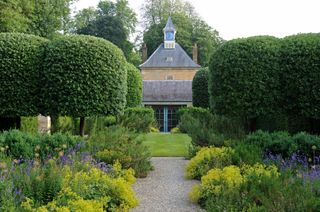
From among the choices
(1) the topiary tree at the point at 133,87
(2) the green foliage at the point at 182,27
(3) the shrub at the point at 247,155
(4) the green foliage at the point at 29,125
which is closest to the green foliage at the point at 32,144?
(3) the shrub at the point at 247,155

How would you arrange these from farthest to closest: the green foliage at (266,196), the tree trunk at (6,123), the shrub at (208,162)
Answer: the tree trunk at (6,123) → the shrub at (208,162) → the green foliage at (266,196)

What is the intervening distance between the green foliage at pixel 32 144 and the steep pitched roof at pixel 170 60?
37224 mm

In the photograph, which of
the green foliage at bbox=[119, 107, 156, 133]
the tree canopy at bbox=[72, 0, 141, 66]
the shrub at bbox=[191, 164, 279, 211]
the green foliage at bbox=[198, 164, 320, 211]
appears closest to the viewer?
the green foliage at bbox=[198, 164, 320, 211]

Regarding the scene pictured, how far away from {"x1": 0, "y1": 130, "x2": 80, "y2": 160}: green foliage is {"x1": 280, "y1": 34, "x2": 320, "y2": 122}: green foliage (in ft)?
20.8

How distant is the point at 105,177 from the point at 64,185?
1104mm

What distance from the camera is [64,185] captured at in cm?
575

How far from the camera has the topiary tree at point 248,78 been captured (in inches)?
481

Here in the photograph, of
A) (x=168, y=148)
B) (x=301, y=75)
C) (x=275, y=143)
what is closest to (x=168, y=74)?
(x=168, y=148)

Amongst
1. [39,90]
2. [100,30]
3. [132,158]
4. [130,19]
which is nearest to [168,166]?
[132,158]

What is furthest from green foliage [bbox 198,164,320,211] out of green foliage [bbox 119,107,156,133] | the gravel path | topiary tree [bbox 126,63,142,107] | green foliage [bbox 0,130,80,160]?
topiary tree [bbox 126,63,142,107]

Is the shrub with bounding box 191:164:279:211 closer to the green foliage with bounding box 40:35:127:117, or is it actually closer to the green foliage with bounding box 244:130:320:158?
the green foliage with bounding box 244:130:320:158

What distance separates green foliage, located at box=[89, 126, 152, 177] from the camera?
9.08 meters

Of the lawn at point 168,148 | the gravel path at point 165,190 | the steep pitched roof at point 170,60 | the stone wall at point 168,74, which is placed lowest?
the lawn at point 168,148

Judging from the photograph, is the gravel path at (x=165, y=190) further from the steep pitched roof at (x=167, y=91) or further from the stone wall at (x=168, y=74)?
the stone wall at (x=168, y=74)
